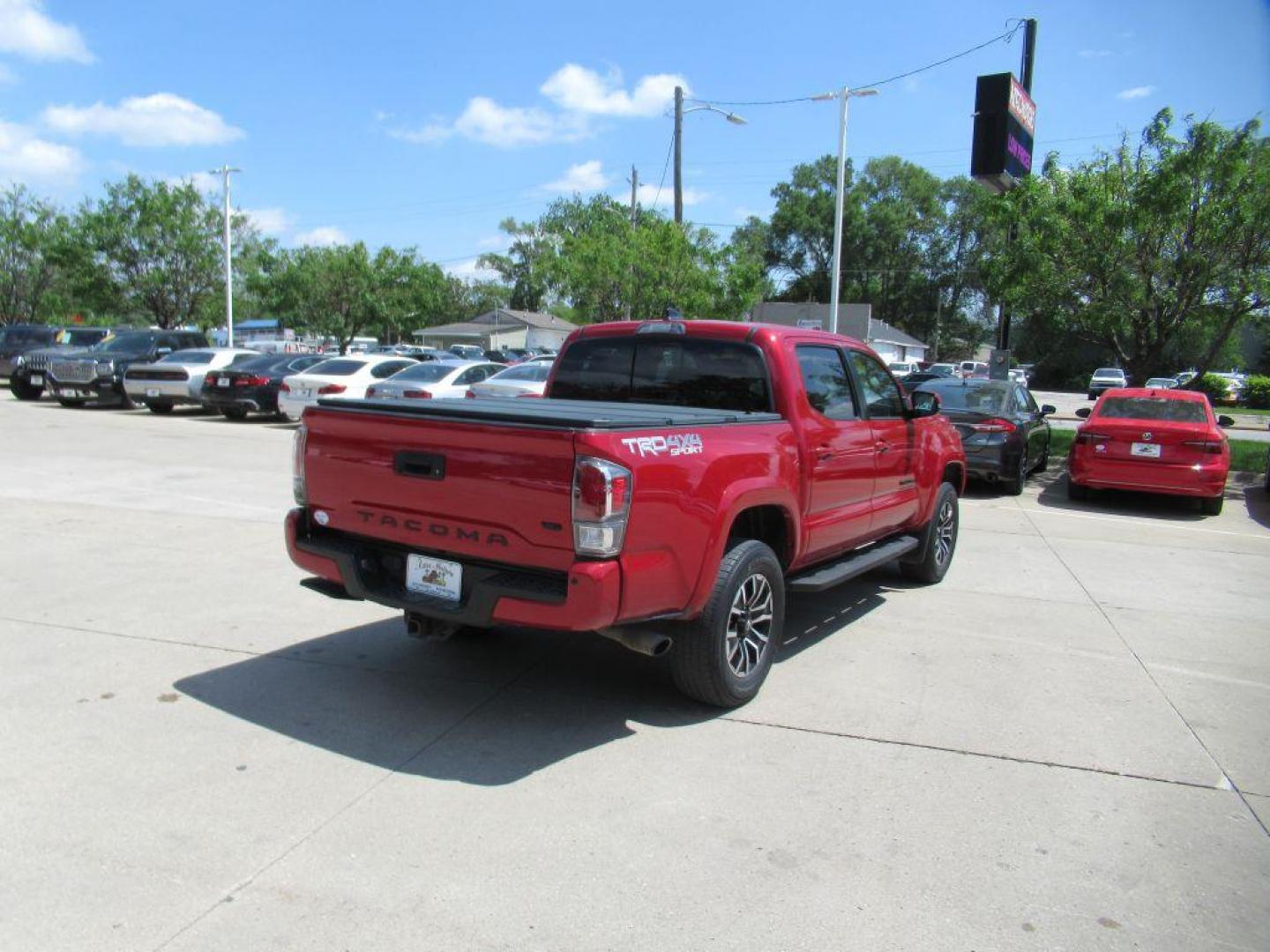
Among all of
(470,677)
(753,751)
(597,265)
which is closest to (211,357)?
(597,265)

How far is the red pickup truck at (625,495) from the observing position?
3.76m

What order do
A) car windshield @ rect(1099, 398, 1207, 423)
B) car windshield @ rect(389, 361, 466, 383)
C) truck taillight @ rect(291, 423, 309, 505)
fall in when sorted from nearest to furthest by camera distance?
truck taillight @ rect(291, 423, 309, 505)
car windshield @ rect(1099, 398, 1207, 423)
car windshield @ rect(389, 361, 466, 383)

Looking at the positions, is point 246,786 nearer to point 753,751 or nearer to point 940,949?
point 753,751

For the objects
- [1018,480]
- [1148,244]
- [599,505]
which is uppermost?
[1148,244]

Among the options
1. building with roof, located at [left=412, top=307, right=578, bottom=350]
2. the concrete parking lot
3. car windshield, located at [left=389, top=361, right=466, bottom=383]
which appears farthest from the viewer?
building with roof, located at [left=412, top=307, right=578, bottom=350]

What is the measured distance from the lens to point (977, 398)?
13328mm

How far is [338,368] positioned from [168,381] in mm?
4209

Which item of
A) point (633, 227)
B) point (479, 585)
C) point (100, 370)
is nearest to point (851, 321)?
point (633, 227)

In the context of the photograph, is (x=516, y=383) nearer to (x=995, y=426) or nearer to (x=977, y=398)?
(x=977, y=398)

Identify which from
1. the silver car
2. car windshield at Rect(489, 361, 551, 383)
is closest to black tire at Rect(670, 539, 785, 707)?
car windshield at Rect(489, 361, 551, 383)

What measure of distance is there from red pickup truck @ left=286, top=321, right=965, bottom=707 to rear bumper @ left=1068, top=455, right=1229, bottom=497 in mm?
7072

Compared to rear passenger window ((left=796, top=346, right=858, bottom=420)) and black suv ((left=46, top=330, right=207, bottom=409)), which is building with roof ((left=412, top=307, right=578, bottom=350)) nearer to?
black suv ((left=46, top=330, right=207, bottom=409))

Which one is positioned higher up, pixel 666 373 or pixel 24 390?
pixel 666 373

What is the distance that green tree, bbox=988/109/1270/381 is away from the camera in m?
13.8
